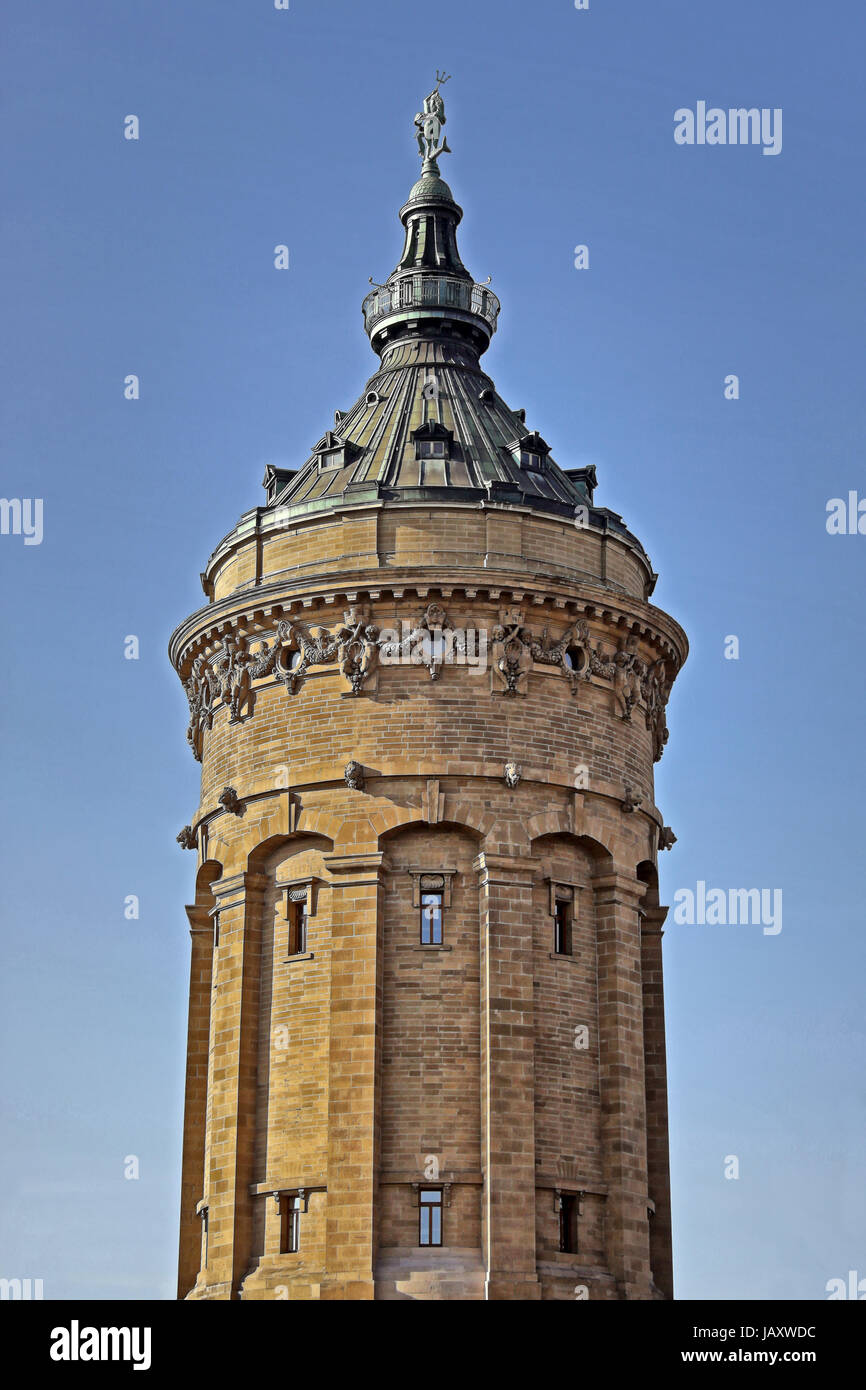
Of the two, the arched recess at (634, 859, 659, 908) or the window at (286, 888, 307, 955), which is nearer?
the window at (286, 888, 307, 955)

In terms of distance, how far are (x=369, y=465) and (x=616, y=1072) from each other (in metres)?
18.0

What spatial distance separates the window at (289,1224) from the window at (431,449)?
2027 cm

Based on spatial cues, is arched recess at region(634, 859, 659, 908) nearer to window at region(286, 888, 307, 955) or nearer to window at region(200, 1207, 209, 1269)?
window at region(286, 888, 307, 955)

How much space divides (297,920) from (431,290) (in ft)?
67.4

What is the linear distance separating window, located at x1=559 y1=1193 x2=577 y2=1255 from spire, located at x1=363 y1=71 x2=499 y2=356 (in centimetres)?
2627

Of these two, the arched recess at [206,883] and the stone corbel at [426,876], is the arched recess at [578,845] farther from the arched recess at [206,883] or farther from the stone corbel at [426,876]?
the arched recess at [206,883]

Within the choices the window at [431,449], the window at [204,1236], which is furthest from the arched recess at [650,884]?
the window at [204,1236]

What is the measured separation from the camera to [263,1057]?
2026 inches

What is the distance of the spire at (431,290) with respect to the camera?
6131cm

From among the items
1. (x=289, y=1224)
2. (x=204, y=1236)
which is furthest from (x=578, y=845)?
(x=204, y=1236)

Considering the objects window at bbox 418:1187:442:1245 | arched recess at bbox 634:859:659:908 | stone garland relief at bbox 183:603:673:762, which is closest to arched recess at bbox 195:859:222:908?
stone garland relief at bbox 183:603:673:762

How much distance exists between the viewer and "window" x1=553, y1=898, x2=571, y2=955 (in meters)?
51.9
